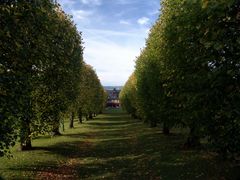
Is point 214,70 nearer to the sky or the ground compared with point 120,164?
nearer to the sky

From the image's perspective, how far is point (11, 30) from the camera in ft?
62.6

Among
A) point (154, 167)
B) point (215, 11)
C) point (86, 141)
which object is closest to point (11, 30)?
point (215, 11)

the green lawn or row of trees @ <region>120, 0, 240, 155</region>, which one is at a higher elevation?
row of trees @ <region>120, 0, 240, 155</region>

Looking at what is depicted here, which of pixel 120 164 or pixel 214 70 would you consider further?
pixel 120 164

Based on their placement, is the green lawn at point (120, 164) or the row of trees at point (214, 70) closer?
the row of trees at point (214, 70)

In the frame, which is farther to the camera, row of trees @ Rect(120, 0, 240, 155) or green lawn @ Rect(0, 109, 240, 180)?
green lawn @ Rect(0, 109, 240, 180)

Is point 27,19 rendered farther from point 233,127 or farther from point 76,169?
point 76,169

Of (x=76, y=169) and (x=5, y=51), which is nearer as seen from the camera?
(x=5, y=51)

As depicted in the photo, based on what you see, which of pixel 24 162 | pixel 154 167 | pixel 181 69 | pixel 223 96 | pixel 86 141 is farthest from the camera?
pixel 86 141

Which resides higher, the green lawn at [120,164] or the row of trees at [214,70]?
the row of trees at [214,70]

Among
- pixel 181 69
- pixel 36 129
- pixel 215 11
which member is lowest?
pixel 36 129

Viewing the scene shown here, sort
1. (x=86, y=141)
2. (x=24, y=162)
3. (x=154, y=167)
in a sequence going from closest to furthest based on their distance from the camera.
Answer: (x=154, y=167)
(x=24, y=162)
(x=86, y=141)

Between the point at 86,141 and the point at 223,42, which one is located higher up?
the point at 223,42

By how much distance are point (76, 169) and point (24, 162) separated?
495 cm
